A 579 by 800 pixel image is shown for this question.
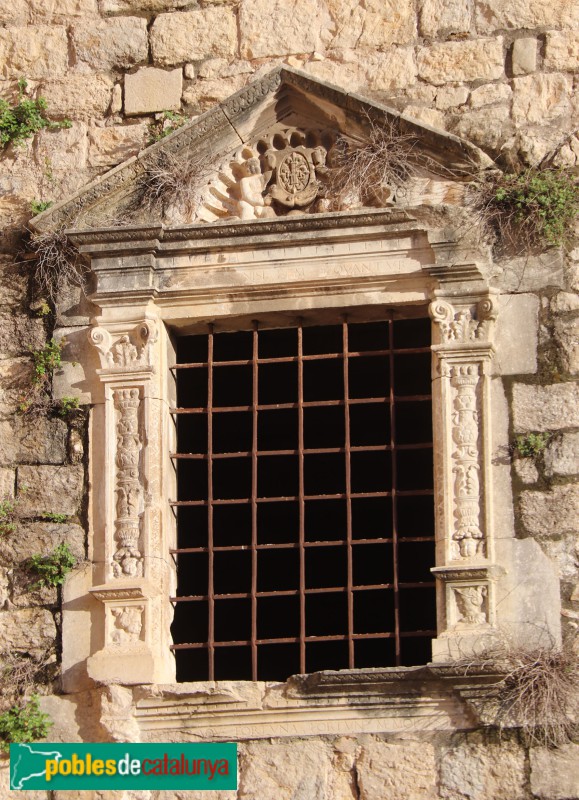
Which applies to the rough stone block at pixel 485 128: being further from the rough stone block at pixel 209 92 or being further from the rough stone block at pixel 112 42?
the rough stone block at pixel 112 42

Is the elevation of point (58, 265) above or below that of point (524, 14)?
below

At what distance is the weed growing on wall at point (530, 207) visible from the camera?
7.02 m

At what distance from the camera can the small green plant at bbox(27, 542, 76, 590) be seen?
702 centimetres

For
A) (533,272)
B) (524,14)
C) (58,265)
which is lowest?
(533,272)

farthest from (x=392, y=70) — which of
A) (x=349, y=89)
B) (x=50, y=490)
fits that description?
(x=50, y=490)

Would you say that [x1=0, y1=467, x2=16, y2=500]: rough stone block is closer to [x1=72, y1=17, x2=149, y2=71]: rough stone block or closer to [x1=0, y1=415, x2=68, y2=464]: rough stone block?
[x1=0, y1=415, x2=68, y2=464]: rough stone block

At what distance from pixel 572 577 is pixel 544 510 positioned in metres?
0.30

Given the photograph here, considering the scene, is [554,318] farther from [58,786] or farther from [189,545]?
[58,786]

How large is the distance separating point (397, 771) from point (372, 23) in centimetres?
348

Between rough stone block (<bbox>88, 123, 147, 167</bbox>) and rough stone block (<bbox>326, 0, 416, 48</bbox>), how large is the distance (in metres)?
1.03

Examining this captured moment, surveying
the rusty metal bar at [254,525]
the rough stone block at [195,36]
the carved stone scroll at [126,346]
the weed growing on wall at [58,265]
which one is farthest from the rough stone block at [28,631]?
the rough stone block at [195,36]

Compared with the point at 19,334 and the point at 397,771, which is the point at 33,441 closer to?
the point at 19,334

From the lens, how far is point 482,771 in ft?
21.0
